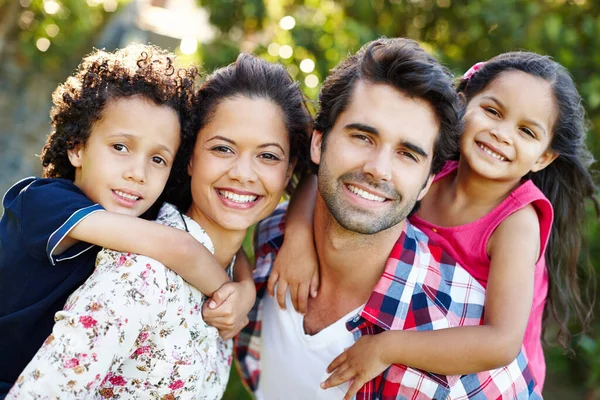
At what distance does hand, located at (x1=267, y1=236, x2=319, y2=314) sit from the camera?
297 centimetres

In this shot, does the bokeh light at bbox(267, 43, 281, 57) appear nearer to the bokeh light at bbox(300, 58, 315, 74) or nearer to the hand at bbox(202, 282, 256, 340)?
the bokeh light at bbox(300, 58, 315, 74)

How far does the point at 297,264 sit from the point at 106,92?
1071 millimetres

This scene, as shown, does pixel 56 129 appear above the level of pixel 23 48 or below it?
below

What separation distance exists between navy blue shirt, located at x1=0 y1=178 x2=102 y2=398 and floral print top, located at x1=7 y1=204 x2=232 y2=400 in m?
0.15

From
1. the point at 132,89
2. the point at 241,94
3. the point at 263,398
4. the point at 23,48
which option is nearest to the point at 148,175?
the point at 132,89

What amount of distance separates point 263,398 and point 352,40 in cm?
232

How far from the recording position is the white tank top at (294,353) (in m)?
2.87

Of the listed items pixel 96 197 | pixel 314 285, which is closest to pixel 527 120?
pixel 314 285

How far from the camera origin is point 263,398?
3.26 meters

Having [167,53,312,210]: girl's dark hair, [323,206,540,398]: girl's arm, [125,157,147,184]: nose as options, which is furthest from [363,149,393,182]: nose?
[125,157,147,184]: nose

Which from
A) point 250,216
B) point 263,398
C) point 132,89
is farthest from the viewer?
point 263,398

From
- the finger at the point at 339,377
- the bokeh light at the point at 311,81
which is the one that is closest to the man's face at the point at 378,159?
the finger at the point at 339,377

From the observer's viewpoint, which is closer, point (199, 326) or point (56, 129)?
point (199, 326)

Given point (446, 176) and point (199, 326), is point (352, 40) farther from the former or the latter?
point (199, 326)
